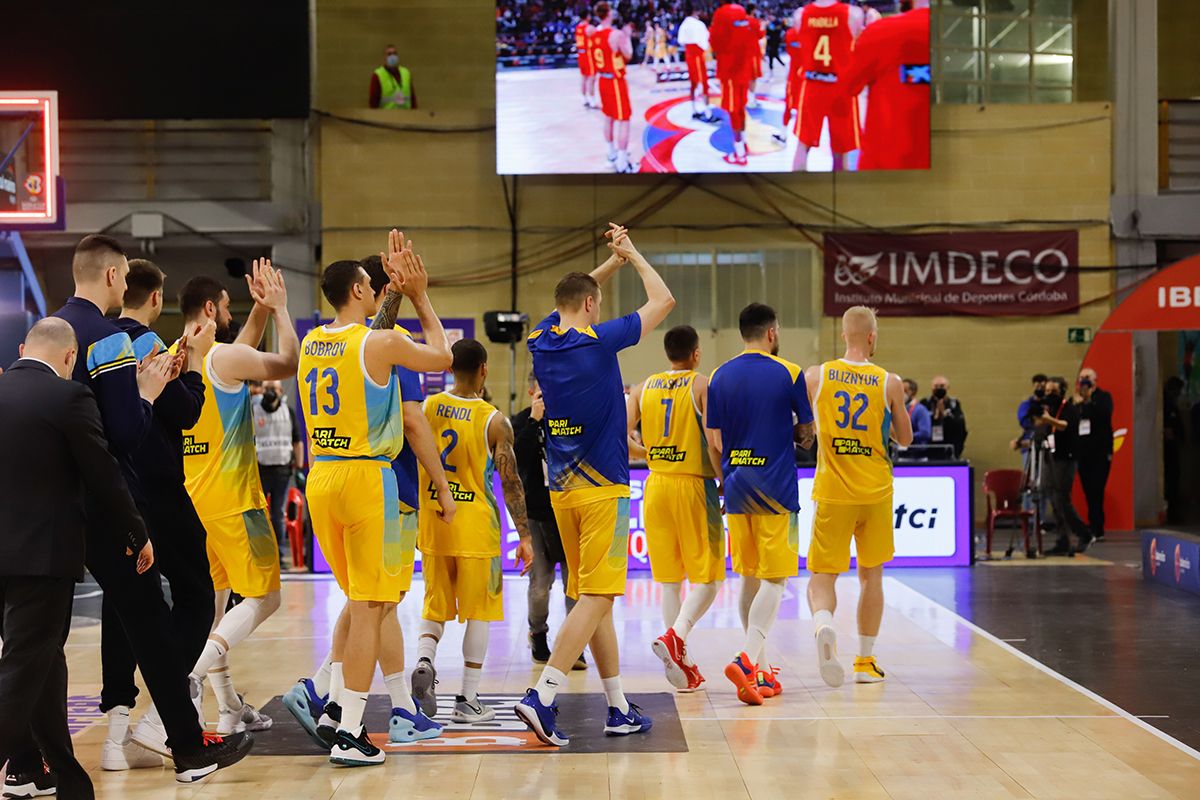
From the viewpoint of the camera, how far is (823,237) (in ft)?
58.5

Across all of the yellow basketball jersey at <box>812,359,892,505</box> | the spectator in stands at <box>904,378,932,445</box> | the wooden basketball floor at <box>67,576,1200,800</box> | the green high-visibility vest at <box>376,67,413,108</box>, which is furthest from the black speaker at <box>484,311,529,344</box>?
the yellow basketball jersey at <box>812,359,892,505</box>

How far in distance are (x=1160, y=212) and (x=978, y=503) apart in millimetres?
4583

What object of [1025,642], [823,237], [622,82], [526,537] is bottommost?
[1025,642]

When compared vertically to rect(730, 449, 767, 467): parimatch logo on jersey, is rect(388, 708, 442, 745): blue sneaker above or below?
below

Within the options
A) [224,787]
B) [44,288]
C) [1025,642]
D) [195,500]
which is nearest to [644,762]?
[224,787]

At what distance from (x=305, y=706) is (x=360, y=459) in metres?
1.20

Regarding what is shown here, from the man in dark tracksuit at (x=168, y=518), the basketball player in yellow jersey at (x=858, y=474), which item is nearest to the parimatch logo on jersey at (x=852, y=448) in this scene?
the basketball player in yellow jersey at (x=858, y=474)

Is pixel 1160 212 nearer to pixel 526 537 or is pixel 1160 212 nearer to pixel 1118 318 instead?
Answer: pixel 1118 318

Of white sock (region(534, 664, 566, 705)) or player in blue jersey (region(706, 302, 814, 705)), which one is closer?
white sock (region(534, 664, 566, 705))

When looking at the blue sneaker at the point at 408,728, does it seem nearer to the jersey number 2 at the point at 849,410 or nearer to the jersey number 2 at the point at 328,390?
the jersey number 2 at the point at 328,390

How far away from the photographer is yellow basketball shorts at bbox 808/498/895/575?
7.21 metres

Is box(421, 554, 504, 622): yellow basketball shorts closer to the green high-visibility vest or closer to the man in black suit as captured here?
the man in black suit

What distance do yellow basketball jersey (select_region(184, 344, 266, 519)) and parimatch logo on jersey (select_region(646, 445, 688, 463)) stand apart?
7.31 feet

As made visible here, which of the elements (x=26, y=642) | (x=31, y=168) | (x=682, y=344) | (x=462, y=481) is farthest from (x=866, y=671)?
(x=31, y=168)
